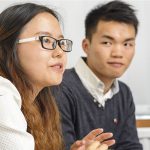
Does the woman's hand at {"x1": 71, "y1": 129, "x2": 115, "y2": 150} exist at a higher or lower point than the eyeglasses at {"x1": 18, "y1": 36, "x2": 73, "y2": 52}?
lower

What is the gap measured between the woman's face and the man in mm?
484

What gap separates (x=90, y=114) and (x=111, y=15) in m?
0.52

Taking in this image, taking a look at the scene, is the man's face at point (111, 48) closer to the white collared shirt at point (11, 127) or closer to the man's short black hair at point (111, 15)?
the man's short black hair at point (111, 15)

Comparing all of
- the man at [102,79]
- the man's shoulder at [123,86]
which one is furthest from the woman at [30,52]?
the man's shoulder at [123,86]

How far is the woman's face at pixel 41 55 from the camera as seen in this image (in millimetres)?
1118

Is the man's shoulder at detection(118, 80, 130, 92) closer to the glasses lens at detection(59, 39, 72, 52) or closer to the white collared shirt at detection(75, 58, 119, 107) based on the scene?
the white collared shirt at detection(75, 58, 119, 107)

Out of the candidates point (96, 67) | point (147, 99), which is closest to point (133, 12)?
point (96, 67)

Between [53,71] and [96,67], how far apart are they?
62 cm

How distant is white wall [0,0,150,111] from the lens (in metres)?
1.97

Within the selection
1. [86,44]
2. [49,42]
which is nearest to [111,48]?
[86,44]

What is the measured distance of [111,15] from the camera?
175 centimetres

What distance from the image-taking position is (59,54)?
1165 mm

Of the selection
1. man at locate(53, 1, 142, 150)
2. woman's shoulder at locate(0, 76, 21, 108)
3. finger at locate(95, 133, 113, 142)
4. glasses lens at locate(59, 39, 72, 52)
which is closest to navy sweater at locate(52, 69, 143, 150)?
man at locate(53, 1, 142, 150)

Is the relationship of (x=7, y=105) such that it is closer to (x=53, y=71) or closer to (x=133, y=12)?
(x=53, y=71)
